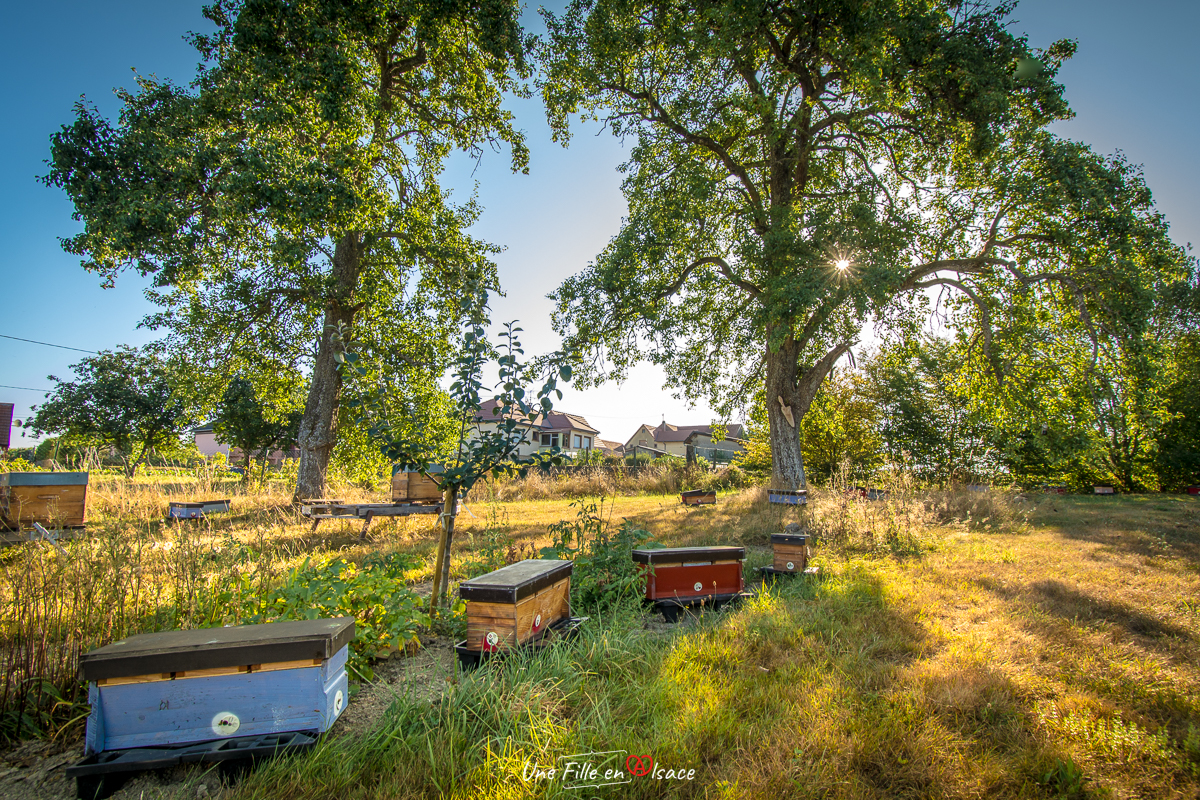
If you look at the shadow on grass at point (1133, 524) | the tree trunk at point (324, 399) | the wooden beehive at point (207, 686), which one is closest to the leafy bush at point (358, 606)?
the wooden beehive at point (207, 686)

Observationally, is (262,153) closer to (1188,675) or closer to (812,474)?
(1188,675)

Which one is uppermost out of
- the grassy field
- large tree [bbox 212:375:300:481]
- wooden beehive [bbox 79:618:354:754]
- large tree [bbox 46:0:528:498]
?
large tree [bbox 46:0:528:498]

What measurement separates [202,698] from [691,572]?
3.44 m

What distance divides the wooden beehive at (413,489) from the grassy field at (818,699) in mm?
3299

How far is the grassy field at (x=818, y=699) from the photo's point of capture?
1951 mm

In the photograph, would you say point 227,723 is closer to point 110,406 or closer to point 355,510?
point 355,510

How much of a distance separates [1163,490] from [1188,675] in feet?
75.2

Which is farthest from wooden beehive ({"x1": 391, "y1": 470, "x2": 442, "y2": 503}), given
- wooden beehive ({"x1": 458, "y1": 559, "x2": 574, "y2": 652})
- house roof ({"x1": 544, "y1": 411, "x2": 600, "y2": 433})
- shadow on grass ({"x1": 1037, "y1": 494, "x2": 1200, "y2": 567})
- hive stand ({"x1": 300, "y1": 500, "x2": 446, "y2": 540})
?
house roof ({"x1": 544, "y1": 411, "x2": 600, "y2": 433})

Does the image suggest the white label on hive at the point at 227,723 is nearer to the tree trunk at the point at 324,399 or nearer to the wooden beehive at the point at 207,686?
the wooden beehive at the point at 207,686

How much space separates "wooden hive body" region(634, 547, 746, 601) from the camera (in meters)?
4.29

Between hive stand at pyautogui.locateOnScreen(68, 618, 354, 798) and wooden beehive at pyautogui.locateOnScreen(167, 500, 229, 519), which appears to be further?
wooden beehive at pyautogui.locateOnScreen(167, 500, 229, 519)

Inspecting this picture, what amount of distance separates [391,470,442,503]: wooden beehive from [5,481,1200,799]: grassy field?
3299 mm

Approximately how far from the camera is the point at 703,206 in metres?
12.3

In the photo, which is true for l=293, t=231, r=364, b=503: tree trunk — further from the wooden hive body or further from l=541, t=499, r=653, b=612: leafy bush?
the wooden hive body
